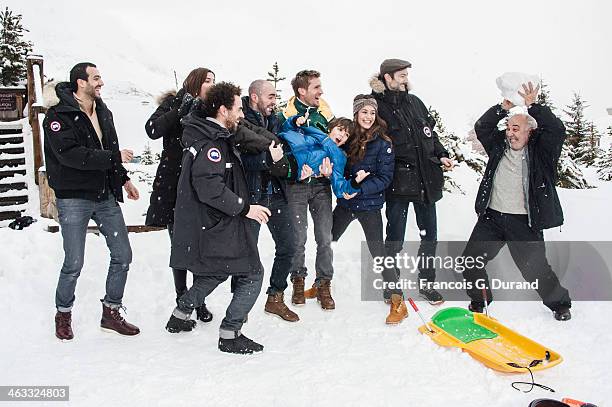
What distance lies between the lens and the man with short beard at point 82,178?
Result: 4.30 meters

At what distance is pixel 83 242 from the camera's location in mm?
4492

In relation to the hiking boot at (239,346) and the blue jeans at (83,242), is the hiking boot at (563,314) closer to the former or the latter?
the hiking boot at (239,346)

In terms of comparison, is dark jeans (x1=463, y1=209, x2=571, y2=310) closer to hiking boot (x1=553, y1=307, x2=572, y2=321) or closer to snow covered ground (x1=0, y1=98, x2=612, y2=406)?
hiking boot (x1=553, y1=307, x2=572, y2=321)

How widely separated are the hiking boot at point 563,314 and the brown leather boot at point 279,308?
2.55 metres

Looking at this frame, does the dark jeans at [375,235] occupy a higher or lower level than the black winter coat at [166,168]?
lower

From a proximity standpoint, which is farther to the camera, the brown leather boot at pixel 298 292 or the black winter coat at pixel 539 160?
the brown leather boot at pixel 298 292

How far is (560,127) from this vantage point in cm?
476

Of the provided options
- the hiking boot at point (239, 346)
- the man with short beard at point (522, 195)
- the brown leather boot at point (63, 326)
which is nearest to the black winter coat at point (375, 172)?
the man with short beard at point (522, 195)

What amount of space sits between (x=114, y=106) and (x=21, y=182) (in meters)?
17.2

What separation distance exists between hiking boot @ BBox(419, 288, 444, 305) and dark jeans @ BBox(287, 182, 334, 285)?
1116 mm

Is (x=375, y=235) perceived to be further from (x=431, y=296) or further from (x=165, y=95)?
(x=165, y=95)

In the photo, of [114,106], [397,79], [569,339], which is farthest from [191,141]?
[114,106]

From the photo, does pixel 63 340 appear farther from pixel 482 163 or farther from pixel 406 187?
pixel 482 163

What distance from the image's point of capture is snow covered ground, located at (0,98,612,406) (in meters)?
3.61
